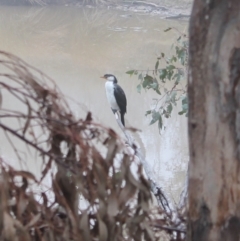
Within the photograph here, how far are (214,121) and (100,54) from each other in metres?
6.43

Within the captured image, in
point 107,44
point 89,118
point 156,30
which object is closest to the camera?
point 89,118

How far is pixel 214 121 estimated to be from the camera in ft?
2.52

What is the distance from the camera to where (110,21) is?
9.31 m

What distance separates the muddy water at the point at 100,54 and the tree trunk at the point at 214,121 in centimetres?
183

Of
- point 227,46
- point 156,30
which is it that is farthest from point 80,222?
point 156,30

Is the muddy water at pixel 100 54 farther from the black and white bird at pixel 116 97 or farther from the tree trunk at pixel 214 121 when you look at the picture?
the tree trunk at pixel 214 121

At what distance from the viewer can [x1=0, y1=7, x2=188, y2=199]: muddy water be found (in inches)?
166

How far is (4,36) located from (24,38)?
10.4 inches

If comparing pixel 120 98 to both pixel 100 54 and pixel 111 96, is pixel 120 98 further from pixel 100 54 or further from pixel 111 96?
pixel 100 54

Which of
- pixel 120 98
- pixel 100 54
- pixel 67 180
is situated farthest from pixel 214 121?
pixel 100 54

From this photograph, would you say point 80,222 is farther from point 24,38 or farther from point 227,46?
point 24,38

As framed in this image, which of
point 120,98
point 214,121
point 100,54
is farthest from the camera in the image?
point 100,54

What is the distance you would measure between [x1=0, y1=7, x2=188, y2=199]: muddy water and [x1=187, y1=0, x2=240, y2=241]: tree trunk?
183 centimetres

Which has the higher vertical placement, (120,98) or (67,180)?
(67,180)
